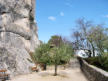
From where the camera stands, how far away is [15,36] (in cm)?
2334

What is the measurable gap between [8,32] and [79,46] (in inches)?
707

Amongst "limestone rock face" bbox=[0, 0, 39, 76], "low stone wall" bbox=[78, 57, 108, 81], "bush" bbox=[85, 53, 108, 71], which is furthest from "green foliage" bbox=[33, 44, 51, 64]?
"bush" bbox=[85, 53, 108, 71]

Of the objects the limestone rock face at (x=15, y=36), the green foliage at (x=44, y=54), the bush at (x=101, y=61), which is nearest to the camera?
the green foliage at (x=44, y=54)

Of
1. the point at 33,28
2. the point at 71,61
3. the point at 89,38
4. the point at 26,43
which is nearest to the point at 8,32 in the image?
the point at 26,43

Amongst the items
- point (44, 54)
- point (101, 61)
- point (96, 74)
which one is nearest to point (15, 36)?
point (44, 54)

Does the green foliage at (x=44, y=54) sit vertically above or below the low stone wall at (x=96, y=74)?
above

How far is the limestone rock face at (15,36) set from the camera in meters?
19.0

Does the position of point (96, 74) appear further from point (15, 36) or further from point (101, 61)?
point (101, 61)

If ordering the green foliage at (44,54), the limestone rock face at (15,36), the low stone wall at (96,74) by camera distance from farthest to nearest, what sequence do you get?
the limestone rock face at (15,36)
the green foliage at (44,54)
the low stone wall at (96,74)

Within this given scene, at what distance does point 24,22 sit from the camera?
26.3 meters

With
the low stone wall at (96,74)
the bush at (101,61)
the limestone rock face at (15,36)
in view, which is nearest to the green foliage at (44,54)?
the limestone rock face at (15,36)

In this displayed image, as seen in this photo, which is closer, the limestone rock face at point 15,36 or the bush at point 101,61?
the limestone rock face at point 15,36

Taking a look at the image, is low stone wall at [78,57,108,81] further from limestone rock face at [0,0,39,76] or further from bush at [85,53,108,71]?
bush at [85,53,108,71]

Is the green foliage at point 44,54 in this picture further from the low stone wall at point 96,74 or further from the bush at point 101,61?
the bush at point 101,61
